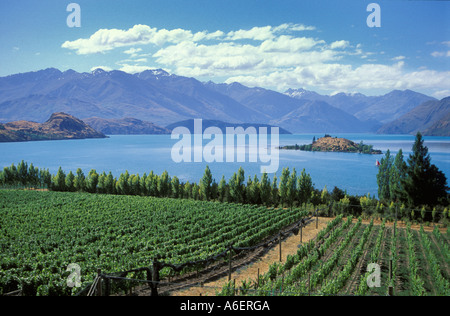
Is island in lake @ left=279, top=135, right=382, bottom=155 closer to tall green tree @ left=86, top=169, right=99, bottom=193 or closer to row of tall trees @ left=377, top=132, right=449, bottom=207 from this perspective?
row of tall trees @ left=377, top=132, right=449, bottom=207

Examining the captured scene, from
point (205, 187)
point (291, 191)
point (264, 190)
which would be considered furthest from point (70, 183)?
point (291, 191)

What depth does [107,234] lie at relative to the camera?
925 inches

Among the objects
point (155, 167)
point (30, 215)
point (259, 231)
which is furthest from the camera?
point (155, 167)

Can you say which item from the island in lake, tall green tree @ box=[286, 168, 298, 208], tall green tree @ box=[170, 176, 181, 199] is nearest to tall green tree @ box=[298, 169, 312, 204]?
tall green tree @ box=[286, 168, 298, 208]

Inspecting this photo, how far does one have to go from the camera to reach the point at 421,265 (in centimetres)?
1972

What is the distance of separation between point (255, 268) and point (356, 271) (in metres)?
5.73

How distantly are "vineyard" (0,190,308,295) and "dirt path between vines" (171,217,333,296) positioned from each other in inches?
70.3

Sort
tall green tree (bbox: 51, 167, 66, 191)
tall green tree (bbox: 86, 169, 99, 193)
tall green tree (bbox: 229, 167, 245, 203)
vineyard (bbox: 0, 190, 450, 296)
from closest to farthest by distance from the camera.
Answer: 1. vineyard (bbox: 0, 190, 450, 296)
2. tall green tree (bbox: 229, 167, 245, 203)
3. tall green tree (bbox: 86, 169, 99, 193)
4. tall green tree (bbox: 51, 167, 66, 191)

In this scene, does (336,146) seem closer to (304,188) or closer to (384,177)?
(384,177)

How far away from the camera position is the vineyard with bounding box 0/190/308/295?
53.4 feet

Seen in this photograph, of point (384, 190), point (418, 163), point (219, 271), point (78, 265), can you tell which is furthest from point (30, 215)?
point (384, 190)

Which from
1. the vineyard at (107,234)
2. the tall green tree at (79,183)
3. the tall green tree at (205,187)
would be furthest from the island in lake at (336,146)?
the vineyard at (107,234)
